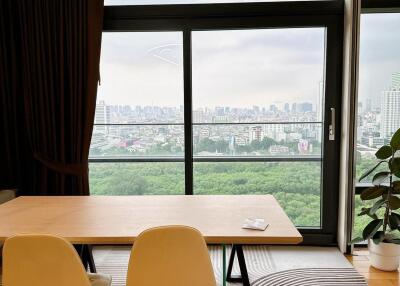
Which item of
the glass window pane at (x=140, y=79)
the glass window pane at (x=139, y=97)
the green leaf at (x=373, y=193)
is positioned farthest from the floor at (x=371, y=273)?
the glass window pane at (x=140, y=79)

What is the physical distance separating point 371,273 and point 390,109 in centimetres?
146

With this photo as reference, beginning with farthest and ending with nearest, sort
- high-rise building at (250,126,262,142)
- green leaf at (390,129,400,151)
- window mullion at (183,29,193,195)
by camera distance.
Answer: high-rise building at (250,126,262,142) < window mullion at (183,29,193,195) < green leaf at (390,129,400,151)

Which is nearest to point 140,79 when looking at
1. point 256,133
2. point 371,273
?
point 256,133

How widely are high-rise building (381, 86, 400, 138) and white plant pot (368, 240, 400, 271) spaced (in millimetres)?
1062

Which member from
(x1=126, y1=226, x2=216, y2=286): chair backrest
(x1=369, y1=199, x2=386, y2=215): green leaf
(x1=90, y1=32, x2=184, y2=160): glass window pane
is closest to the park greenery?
(x1=90, y1=32, x2=184, y2=160): glass window pane

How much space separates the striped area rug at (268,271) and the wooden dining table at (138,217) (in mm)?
516

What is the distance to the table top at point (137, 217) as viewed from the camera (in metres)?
1.61

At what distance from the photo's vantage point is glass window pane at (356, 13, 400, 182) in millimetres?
3045

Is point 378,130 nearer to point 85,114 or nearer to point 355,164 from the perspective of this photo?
point 355,164

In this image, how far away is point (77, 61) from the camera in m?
2.96

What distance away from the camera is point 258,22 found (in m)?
3.09

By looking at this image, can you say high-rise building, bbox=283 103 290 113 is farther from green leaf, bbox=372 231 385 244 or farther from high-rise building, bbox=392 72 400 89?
green leaf, bbox=372 231 385 244

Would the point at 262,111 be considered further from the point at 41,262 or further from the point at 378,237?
the point at 41,262

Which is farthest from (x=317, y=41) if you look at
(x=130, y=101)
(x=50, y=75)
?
(x=50, y=75)
